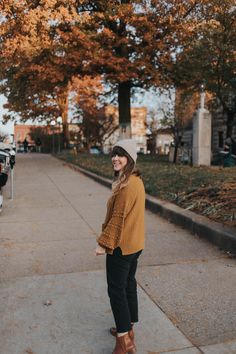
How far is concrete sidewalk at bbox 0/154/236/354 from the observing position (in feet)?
11.0

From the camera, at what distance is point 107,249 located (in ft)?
10.1

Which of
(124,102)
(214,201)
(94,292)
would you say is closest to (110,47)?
(124,102)

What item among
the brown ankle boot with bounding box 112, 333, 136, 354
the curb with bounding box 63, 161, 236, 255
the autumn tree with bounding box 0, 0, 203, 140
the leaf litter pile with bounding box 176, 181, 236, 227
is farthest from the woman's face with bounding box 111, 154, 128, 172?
the autumn tree with bounding box 0, 0, 203, 140

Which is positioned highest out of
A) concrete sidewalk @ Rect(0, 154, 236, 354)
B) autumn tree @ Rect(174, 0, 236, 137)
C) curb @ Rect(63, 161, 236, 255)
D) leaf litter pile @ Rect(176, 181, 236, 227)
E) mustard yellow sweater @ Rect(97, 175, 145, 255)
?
autumn tree @ Rect(174, 0, 236, 137)

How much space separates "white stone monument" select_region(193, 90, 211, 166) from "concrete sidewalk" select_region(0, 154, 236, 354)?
862 cm

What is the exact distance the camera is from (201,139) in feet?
52.0

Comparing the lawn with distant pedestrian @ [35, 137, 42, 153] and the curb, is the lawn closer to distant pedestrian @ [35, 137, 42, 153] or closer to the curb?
the curb

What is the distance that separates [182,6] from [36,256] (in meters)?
17.0

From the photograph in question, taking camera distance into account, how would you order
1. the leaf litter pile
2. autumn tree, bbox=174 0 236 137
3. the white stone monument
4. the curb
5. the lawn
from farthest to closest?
autumn tree, bbox=174 0 236 137 → the white stone monument → the lawn → the leaf litter pile → the curb

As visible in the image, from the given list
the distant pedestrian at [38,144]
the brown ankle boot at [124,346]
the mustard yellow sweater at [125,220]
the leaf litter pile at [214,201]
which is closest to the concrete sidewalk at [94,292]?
the brown ankle boot at [124,346]

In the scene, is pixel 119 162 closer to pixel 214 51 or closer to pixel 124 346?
pixel 124 346

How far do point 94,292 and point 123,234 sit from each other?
4.70 ft

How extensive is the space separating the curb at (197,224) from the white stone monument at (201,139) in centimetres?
699

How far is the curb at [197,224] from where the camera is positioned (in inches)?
225
